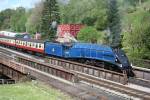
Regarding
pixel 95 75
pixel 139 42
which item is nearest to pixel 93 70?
pixel 95 75

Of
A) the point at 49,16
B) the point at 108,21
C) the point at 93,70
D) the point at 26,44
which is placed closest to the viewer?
the point at 93,70

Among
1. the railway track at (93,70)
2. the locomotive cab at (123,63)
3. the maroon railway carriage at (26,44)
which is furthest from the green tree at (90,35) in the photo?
the locomotive cab at (123,63)

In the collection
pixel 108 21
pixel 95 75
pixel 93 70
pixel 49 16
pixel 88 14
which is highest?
pixel 88 14

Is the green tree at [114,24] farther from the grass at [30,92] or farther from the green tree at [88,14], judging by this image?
the grass at [30,92]

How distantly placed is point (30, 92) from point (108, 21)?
54950mm

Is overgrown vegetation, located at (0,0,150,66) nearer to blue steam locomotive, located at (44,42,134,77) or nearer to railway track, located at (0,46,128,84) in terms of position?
blue steam locomotive, located at (44,42,134,77)

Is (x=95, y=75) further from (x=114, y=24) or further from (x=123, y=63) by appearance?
(x=114, y=24)

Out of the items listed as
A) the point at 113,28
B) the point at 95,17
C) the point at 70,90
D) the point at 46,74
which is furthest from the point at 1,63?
the point at 95,17

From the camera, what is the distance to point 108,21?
269ft

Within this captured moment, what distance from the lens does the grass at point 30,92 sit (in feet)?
89.2

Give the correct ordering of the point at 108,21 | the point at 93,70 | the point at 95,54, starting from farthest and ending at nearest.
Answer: the point at 108,21 < the point at 95,54 < the point at 93,70

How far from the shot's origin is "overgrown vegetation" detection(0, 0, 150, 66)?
5194 cm

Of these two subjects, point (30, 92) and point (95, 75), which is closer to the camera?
point (30, 92)

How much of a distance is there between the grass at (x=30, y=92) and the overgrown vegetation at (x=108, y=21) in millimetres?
22831
